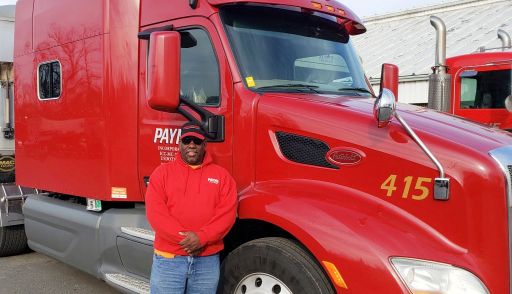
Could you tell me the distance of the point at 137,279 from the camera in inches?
169

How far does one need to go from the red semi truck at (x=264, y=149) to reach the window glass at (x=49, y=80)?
21 mm

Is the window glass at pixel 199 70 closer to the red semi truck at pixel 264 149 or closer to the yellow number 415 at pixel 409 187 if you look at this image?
the red semi truck at pixel 264 149

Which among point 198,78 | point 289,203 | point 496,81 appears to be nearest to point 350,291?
point 289,203

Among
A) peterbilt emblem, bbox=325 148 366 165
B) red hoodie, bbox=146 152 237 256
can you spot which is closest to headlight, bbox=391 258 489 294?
peterbilt emblem, bbox=325 148 366 165

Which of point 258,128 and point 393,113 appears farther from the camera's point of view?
point 258,128

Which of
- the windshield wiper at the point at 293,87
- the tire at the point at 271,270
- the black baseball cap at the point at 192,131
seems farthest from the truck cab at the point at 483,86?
the tire at the point at 271,270

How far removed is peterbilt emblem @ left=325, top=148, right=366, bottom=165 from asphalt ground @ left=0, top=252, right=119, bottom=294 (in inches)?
127

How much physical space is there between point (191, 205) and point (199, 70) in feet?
3.76

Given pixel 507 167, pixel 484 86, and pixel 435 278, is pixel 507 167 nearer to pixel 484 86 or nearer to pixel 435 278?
pixel 435 278

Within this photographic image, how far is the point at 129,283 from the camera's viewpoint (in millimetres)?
4277

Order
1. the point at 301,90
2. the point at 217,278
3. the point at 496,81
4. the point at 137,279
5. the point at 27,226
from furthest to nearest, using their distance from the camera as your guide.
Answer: the point at 496,81 → the point at 27,226 → the point at 137,279 → the point at 301,90 → the point at 217,278

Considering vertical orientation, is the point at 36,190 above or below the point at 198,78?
below

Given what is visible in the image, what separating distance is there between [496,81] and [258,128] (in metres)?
5.04

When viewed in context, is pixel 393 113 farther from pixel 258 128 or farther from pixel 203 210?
pixel 203 210
